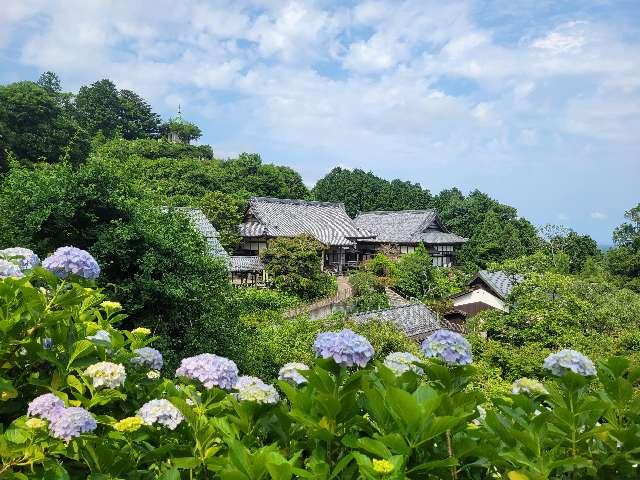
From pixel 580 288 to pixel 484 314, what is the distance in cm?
280

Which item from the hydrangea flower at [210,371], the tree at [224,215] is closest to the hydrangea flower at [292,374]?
the hydrangea flower at [210,371]

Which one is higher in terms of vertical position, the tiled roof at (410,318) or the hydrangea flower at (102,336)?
the hydrangea flower at (102,336)

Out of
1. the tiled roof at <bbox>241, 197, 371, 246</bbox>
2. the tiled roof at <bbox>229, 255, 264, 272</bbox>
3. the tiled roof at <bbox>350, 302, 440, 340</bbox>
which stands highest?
the tiled roof at <bbox>241, 197, 371, 246</bbox>

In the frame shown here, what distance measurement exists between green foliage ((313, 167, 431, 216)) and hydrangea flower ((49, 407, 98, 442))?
41.3m

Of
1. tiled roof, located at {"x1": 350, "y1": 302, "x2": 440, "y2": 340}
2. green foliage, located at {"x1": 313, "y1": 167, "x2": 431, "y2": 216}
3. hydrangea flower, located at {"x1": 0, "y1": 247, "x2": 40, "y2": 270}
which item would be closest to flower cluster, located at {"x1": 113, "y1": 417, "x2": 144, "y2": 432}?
hydrangea flower, located at {"x1": 0, "y1": 247, "x2": 40, "y2": 270}

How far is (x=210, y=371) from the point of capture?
1.58 meters

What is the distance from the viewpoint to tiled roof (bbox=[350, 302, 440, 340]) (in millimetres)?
15422

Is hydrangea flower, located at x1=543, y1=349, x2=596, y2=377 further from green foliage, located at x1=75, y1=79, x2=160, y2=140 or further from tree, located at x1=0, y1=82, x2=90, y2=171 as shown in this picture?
green foliage, located at x1=75, y1=79, x2=160, y2=140

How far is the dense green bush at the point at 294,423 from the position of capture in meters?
1.17

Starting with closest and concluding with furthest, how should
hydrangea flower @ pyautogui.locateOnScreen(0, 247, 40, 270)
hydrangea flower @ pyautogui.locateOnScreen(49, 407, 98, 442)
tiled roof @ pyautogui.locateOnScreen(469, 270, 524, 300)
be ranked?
hydrangea flower @ pyautogui.locateOnScreen(49, 407, 98, 442), hydrangea flower @ pyautogui.locateOnScreen(0, 247, 40, 270), tiled roof @ pyautogui.locateOnScreen(469, 270, 524, 300)

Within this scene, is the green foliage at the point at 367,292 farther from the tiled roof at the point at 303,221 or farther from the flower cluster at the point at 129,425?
the flower cluster at the point at 129,425

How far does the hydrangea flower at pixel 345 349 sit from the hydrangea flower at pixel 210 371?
302 millimetres

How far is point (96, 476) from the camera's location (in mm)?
1216

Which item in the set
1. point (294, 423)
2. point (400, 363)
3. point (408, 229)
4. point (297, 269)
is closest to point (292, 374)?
point (294, 423)
